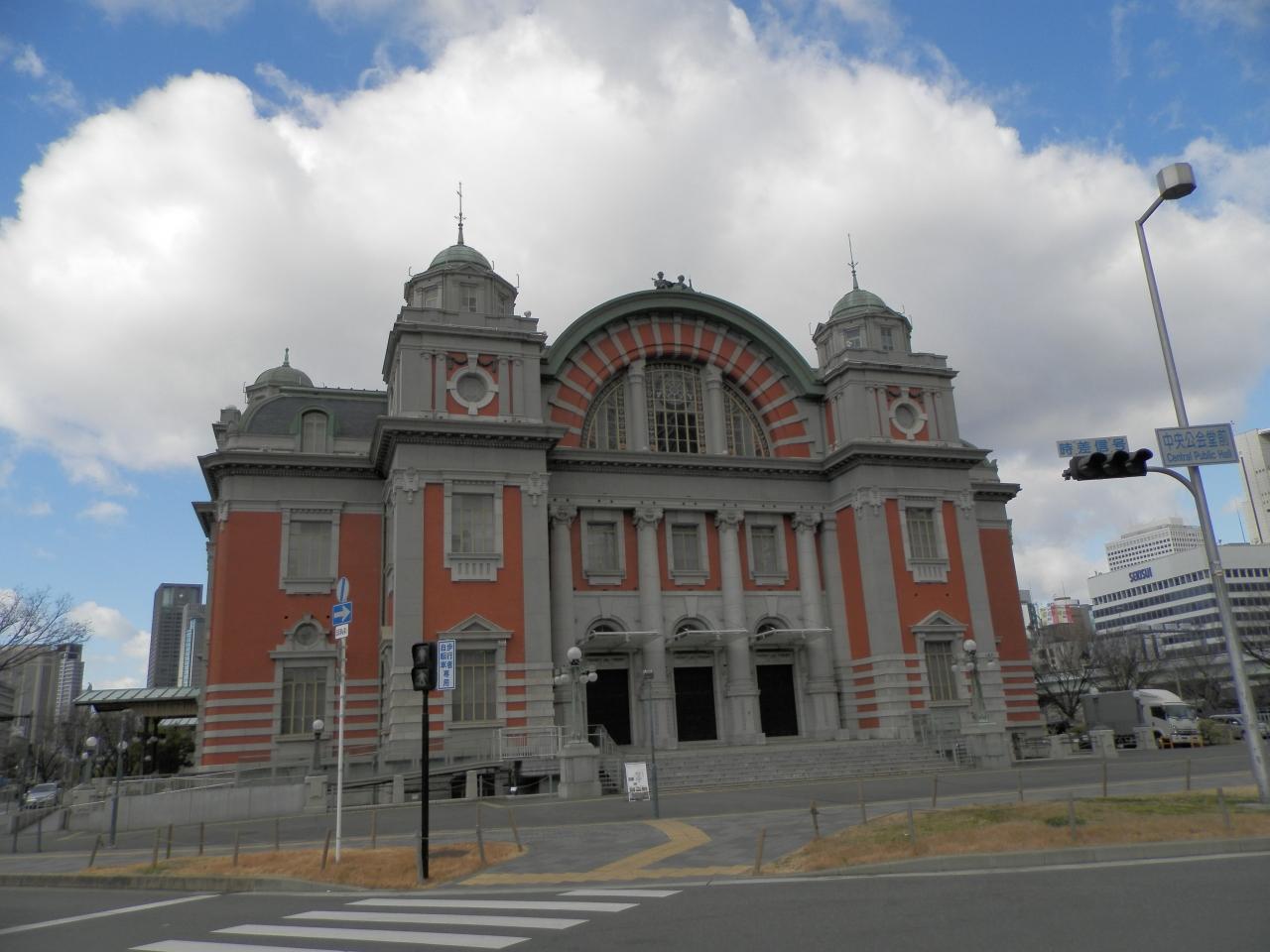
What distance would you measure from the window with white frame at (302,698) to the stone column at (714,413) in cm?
1837

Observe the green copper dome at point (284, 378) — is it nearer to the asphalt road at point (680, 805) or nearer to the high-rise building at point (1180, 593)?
the asphalt road at point (680, 805)

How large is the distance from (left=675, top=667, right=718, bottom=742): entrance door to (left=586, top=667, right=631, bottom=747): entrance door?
2057 millimetres

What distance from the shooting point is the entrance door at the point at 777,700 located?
39.7m

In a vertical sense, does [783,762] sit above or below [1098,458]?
below

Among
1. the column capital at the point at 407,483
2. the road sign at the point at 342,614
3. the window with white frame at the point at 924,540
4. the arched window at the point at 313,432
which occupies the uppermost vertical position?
the arched window at the point at 313,432

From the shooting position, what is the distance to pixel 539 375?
127 ft

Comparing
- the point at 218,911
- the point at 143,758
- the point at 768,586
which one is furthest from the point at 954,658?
the point at 143,758

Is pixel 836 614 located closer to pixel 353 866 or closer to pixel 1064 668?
pixel 353 866

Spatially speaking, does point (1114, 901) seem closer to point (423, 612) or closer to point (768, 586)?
point (423, 612)

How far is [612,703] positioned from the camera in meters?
37.9

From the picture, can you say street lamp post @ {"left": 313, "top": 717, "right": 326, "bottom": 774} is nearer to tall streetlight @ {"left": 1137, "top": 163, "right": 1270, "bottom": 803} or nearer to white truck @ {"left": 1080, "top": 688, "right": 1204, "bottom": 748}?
tall streetlight @ {"left": 1137, "top": 163, "right": 1270, "bottom": 803}

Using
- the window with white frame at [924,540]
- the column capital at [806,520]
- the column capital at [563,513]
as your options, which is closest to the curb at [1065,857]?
the column capital at [563,513]

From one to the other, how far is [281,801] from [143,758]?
3641 centimetres

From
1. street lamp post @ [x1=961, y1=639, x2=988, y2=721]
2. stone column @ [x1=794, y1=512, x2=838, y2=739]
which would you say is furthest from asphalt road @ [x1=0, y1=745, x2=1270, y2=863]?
stone column @ [x1=794, y1=512, x2=838, y2=739]
